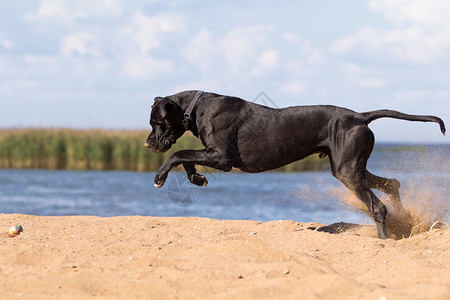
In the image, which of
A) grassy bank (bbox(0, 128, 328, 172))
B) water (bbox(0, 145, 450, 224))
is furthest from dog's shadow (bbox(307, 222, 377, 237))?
grassy bank (bbox(0, 128, 328, 172))

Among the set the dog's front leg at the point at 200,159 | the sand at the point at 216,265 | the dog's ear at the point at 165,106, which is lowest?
the sand at the point at 216,265

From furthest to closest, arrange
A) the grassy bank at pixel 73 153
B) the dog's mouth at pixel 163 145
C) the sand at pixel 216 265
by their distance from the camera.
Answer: the grassy bank at pixel 73 153 → the dog's mouth at pixel 163 145 → the sand at pixel 216 265

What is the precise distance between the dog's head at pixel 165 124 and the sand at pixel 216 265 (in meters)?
1.05

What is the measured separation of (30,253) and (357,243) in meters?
3.33

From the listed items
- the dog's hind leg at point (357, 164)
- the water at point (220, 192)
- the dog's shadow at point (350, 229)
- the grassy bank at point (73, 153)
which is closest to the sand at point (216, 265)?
the dog's shadow at point (350, 229)

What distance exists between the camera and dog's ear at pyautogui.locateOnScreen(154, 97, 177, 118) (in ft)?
21.4

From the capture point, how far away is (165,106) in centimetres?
656

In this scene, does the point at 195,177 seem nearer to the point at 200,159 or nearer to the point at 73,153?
the point at 200,159

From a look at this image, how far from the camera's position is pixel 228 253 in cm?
528

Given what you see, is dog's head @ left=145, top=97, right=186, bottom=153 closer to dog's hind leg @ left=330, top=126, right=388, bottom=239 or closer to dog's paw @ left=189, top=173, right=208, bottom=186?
dog's paw @ left=189, top=173, right=208, bottom=186

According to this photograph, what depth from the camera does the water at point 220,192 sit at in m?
7.56

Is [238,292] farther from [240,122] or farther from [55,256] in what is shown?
[240,122]

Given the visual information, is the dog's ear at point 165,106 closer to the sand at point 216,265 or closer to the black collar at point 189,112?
the black collar at point 189,112

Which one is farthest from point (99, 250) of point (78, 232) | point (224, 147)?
point (224, 147)
